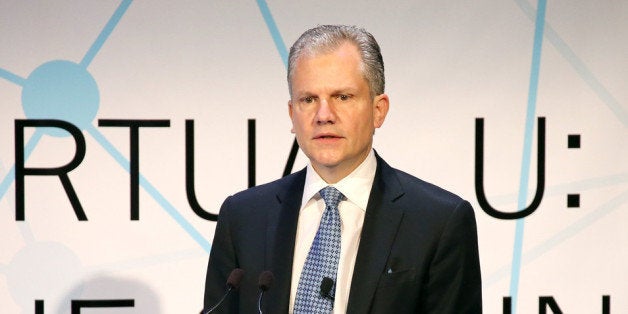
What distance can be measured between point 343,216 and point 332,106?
0.26 m

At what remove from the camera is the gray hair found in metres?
1.89

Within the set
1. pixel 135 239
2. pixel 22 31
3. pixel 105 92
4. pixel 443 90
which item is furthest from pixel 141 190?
pixel 443 90

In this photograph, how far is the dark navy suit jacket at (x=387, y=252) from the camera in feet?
5.84

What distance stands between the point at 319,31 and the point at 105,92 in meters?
1.59

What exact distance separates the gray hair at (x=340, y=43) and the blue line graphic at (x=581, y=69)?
160 cm

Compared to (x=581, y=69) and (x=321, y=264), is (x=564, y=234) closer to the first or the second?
(x=581, y=69)

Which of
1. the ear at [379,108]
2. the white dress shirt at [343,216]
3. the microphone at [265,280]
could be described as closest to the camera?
the microphone at [265,280]

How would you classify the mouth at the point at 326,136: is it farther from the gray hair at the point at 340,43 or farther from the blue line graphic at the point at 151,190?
the blue line graphic at the point at 151,190

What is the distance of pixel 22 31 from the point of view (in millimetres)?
3258

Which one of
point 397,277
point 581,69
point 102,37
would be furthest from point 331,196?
point 581,69

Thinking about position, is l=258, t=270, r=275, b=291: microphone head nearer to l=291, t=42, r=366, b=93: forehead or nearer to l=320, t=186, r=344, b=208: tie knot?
l=320, t=186, r=344, b=208: tie knot

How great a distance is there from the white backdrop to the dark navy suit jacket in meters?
1.32

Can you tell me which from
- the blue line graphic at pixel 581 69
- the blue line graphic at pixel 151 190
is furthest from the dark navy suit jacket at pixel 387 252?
the blue line graphic at pixel 581 69

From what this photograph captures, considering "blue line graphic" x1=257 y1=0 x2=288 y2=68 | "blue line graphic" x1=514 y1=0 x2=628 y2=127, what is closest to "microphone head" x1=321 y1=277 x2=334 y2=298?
"blue line graphic" x1=257 y1=0 x2=288 y2=68
